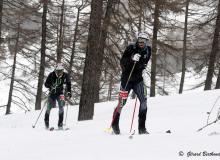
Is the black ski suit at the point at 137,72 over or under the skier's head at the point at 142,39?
under

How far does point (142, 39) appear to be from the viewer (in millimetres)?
8602

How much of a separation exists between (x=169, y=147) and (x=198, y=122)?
198 inches

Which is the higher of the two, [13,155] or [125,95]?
[125,95]

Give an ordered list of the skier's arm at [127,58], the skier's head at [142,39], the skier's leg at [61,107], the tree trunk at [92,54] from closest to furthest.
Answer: the skier's head at [142,39] < the skier's arm at [127,58] < the skier's leg at [61,107] < the tree trunk at [92,54]

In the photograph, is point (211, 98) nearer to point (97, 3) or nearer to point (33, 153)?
point (97, 3)

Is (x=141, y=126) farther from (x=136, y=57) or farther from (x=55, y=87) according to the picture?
(x=55, y=87)

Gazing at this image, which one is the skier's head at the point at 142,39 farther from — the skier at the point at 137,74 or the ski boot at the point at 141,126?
the ski boot at the point at 141,126

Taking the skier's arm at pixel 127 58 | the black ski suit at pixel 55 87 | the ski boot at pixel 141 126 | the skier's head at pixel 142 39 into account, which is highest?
the skier's head at pixel 142 39

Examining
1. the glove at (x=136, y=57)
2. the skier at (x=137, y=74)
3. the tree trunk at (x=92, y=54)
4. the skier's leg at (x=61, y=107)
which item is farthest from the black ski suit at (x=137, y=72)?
the tree trunk at (x=92, y=54)

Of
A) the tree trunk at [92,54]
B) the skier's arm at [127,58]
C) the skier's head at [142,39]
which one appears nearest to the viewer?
the skier's head at [142,39]

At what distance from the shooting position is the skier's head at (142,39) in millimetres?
8531

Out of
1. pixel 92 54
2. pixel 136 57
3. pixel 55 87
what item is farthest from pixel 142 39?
pixel 55 87

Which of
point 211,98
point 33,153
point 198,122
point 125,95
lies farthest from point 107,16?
point 33,153

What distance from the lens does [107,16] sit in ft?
55.8
